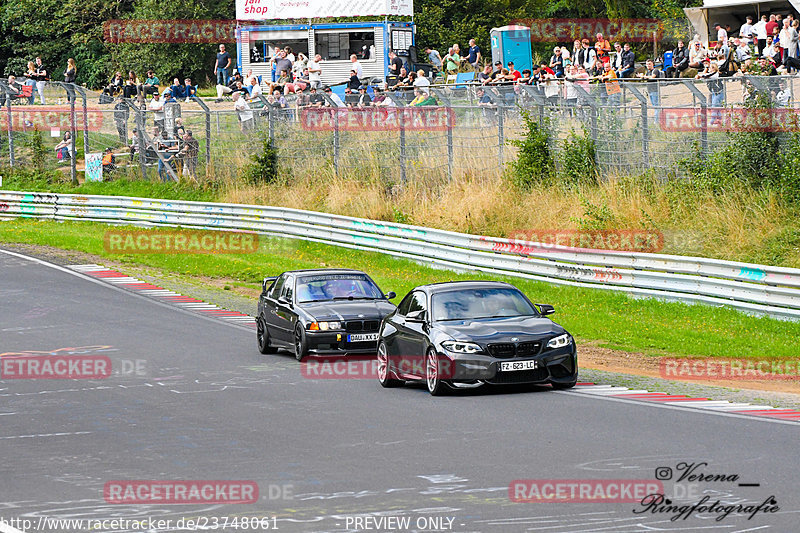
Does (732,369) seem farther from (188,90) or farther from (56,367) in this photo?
(188,90)

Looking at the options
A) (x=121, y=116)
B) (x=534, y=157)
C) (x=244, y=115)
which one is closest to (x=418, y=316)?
(x=534, y=157)

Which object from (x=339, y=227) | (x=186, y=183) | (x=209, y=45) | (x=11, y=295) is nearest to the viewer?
(x=11, y=295)

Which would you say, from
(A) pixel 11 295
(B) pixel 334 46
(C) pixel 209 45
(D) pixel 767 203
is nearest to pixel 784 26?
(D) pixel 767 203

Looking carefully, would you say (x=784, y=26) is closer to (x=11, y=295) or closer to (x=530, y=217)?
(x=530, y=217)

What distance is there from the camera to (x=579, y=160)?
27828mm

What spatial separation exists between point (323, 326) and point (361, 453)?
745 centimetres

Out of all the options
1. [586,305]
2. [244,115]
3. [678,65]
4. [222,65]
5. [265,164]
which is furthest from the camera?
[222,65]

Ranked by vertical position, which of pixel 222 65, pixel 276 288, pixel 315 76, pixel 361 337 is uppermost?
pixel 222 65

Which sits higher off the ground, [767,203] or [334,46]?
[334,46]

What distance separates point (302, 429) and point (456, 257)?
1500 cm

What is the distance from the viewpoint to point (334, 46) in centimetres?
4966
